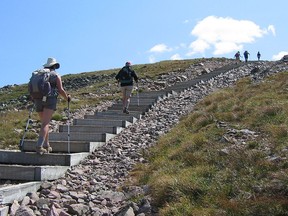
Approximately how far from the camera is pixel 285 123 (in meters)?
11.0

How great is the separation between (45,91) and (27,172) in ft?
6.59

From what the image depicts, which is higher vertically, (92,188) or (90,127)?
(90,127)

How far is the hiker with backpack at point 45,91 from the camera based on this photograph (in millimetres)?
9984

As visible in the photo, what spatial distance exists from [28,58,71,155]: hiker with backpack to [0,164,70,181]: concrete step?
984 mm

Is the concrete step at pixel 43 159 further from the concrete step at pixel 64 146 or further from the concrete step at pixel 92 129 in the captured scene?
the concrete step at pixel 92 129

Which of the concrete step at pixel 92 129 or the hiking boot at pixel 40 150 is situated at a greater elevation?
the concrete step at pixel 92 129

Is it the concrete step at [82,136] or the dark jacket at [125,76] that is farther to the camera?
the dark jacket at [125,76]

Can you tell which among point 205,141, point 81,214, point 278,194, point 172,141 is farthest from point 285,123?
point 81,214

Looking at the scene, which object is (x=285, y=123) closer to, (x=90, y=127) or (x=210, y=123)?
(x=210, y=123)

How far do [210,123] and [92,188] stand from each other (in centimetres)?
519

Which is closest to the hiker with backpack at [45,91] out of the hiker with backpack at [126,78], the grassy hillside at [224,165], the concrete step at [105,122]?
the grassy hillside at [224,165]

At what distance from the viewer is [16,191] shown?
8.10 meters

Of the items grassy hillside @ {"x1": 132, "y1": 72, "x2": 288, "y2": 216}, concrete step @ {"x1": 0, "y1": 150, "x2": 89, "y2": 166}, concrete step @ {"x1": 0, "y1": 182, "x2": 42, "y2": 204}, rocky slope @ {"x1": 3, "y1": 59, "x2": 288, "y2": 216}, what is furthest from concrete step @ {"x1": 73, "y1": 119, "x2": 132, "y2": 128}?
concrete step @ {"x1": 0, "y1": 182, "x2": 42, "y2": 204}

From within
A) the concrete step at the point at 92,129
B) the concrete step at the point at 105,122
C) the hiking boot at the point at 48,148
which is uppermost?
the concrete step at the point at 105,122
